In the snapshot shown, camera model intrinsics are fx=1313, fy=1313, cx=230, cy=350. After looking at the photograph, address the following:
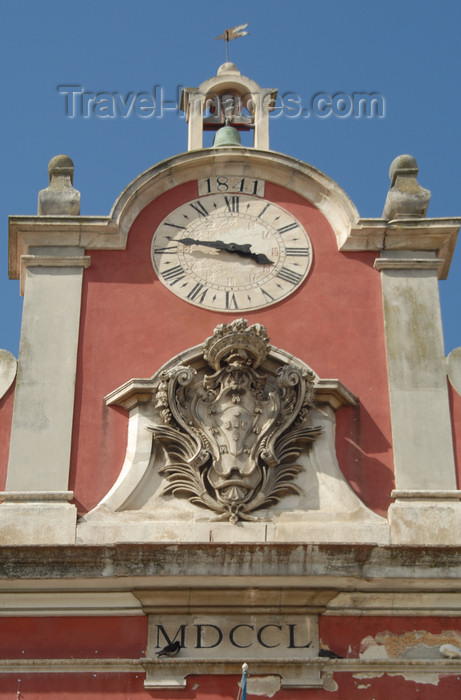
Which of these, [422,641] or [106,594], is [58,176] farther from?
[422,641]

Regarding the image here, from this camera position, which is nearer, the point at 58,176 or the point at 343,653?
the point at 343,653

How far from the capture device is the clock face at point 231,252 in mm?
12883

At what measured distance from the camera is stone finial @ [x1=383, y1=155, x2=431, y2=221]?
43.3 ft

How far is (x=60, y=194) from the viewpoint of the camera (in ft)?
43.6

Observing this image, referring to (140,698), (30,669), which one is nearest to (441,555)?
(140,698)

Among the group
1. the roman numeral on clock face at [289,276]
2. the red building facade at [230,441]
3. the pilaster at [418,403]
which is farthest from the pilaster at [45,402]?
the pilaster at [418,403]

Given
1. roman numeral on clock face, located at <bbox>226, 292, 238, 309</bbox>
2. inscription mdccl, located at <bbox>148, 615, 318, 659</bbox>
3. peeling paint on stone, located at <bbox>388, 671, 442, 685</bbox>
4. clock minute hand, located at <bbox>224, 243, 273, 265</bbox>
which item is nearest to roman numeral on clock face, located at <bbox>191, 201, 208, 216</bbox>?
clock minute hand, located at <bbox>224, 243, 273, 265</bbox>

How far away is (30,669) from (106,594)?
2.83 feet

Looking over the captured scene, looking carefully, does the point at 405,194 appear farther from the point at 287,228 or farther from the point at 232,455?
the point at 232,455

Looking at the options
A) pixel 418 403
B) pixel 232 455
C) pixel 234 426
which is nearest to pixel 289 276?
pixel 418 403

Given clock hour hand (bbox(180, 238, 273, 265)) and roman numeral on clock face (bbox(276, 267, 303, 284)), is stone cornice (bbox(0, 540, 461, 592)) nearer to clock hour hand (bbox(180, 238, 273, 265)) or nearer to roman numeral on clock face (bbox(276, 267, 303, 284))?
roman numeral on clock face (bbox(276, 267, 303, 284))

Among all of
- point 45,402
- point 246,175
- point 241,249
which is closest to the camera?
point 45,402

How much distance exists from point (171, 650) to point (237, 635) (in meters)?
0.56

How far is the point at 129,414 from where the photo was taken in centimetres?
1213
